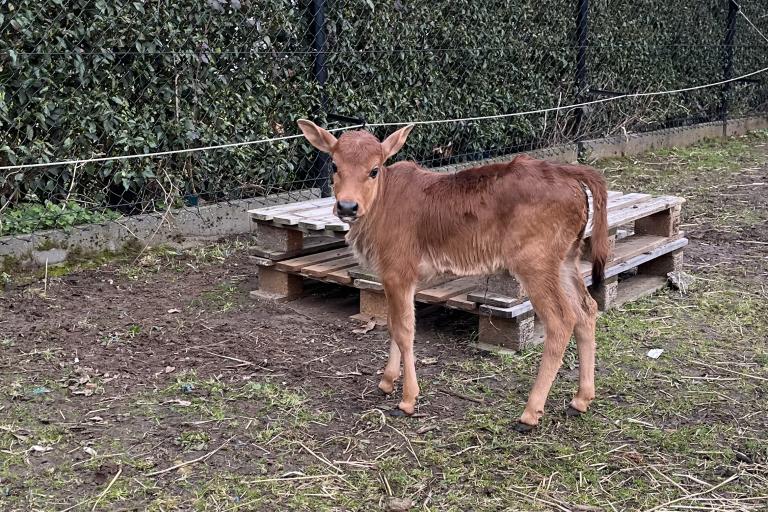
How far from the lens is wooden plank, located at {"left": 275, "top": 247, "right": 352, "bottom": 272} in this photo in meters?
5.76

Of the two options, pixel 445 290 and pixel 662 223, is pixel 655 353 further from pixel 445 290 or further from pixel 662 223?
pixel 662 223

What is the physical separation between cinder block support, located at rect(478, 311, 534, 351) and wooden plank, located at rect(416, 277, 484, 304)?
26 centimetres

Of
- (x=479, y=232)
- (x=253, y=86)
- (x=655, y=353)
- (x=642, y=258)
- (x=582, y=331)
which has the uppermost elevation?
(x=253, y=86)

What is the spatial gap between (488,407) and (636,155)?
30.3ft

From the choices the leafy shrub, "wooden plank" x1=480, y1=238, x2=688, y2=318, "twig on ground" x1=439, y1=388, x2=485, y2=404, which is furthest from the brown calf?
the leafy shrub

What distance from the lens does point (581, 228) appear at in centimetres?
425

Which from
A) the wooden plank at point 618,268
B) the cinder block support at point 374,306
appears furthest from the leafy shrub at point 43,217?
the wooden plank at point 618,268

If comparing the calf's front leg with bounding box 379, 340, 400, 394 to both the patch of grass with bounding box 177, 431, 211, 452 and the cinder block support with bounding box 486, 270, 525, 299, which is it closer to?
the cinder block support with bounding box 486, 270, 525, 299

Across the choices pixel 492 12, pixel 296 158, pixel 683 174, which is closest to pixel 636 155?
pixel 683 174

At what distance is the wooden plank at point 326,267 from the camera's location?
5.62 m

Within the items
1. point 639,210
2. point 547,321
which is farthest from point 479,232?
point 639,210

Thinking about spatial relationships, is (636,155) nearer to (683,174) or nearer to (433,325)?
(683,174)

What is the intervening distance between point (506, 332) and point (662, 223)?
7.18ft

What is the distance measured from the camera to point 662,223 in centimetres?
→ 651
